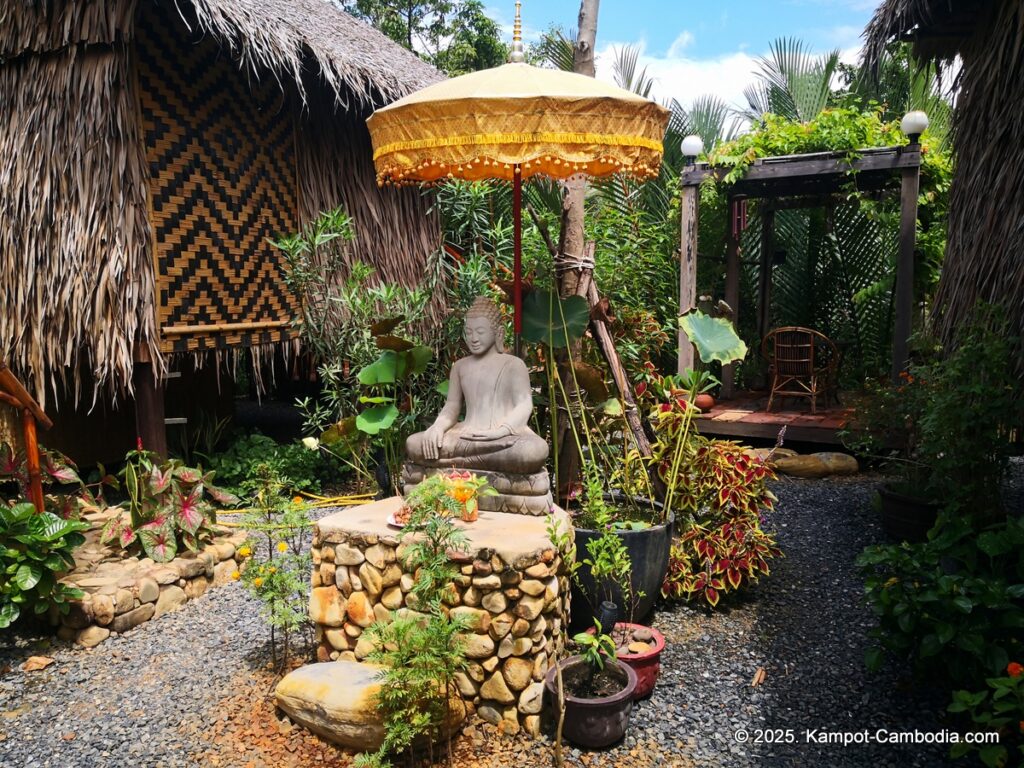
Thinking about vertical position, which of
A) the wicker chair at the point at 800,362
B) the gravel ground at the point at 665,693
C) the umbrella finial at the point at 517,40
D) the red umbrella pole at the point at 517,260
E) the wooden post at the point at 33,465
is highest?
the umbrella finial at the point at 517,40

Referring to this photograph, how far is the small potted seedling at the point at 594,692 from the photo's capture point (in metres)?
2.64

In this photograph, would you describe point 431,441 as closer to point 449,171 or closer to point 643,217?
point 449,171

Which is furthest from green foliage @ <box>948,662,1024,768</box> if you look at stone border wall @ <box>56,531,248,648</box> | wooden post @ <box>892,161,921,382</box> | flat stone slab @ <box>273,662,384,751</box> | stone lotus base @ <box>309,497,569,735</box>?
wooden post @ <box>892,161,921,382</box>

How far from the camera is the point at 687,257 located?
6820mm

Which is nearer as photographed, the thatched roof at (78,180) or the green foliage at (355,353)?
the thatched roof at (78,180)

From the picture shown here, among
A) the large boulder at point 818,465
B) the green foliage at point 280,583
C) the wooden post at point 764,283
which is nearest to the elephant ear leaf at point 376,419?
the green foliage at point 280,583

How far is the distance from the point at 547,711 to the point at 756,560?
1466mm

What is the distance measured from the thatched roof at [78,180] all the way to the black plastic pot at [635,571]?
9.86 feet

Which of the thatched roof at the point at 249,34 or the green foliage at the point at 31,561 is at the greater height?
the thatched roof at the point at 249,34

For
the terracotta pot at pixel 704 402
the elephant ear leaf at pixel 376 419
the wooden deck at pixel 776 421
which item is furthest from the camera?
the terracotta pot at pixel 704 402

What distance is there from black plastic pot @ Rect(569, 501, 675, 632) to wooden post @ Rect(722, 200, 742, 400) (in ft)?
16.2

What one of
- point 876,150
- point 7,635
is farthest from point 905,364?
point 7,635

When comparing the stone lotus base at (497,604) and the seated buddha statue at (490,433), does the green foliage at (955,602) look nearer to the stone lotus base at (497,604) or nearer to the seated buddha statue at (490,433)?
the stone lotus base at (497,604)

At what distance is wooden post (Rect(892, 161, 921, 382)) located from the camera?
19.3ft
